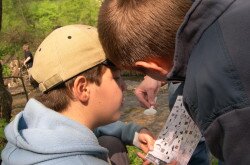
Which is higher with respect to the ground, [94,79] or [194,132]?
[94,79]

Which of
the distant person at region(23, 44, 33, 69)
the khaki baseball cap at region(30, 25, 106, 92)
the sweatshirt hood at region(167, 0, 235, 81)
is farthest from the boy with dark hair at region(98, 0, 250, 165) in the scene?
the distant person at region(23, 44, 33, 69)

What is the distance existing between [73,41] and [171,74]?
0.76m

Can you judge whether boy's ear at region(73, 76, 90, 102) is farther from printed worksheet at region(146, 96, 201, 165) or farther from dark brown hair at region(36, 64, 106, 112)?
printed worksheet at region(146, 96, 201, 165)

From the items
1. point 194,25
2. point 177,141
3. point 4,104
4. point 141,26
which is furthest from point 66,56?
point 4,104

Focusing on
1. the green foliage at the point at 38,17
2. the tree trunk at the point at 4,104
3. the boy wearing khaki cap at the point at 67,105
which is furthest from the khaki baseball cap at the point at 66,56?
the green foliage at the point at 38,17

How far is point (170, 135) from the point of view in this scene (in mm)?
2059

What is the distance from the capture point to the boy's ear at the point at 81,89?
210 centimetres

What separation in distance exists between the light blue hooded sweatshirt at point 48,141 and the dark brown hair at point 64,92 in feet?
0.31

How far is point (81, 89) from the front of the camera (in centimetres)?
212

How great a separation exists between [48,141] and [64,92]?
36 centimetres

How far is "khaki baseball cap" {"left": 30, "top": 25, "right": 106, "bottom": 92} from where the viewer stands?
2059 mm

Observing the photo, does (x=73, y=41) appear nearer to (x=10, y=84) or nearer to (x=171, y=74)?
(x=171, y=74)

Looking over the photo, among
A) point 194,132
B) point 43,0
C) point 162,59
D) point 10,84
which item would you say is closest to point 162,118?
point 194,132

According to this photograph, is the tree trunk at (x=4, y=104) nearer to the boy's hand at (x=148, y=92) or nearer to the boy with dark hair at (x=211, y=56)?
the boy's hand at (x=148, y=92)
